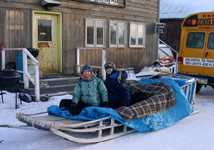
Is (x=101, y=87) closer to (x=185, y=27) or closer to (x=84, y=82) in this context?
(x=84, y=82)

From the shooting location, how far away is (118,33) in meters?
16.7

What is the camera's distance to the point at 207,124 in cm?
827

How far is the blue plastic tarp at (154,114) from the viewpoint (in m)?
6.83

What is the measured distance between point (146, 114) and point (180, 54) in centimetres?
537

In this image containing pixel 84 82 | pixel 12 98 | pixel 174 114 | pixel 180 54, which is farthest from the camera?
pixel 180 54

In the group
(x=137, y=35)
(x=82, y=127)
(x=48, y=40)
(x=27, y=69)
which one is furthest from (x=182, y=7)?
(x=82, y=127)

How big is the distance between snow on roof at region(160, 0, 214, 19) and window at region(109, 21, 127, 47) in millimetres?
14141

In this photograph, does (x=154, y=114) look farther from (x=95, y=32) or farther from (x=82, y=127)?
(x=95, y=32)

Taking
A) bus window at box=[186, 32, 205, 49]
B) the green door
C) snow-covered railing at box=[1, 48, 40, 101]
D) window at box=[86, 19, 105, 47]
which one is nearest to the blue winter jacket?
snow-covered railing at box=[1, 48, 40, 101]

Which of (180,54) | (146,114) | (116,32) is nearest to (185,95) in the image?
(146,114)

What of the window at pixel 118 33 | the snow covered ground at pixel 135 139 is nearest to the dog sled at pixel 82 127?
the snow covered ground at pixel 135 139

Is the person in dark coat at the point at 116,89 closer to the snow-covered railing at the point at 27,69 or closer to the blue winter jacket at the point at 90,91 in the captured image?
the blue winter jacket at the point at 90,91

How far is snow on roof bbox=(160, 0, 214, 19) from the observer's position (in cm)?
3127

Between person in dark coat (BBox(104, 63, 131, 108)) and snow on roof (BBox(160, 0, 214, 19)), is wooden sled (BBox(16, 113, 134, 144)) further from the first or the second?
snow on roof (BBox(160, 0, 214, 19))
